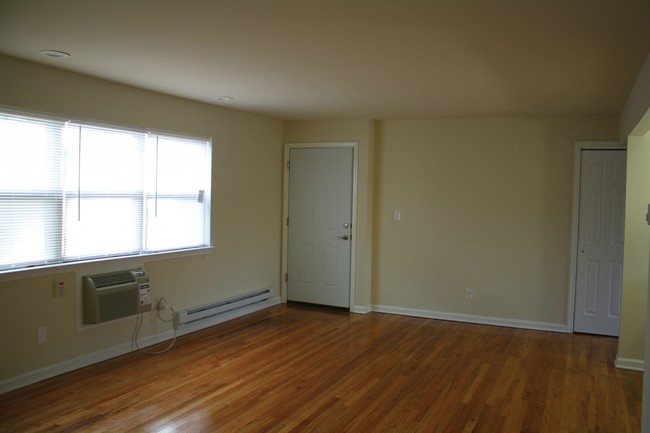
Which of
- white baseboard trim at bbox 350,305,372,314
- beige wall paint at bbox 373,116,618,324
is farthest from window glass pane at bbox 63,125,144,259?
beige wall paint at bbox 373,116,618,324

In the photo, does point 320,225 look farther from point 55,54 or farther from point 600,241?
point 55,54

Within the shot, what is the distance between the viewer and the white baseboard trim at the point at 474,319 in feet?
19.2

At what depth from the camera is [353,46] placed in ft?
10.6

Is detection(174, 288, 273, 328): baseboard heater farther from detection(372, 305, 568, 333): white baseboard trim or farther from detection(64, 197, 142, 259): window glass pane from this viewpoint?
detection(372, 305, 568, 333): white baseboard trim

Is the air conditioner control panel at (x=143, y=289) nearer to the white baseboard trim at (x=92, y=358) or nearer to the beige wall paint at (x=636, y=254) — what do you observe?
the white baseboard trim at (x=92, y=358)

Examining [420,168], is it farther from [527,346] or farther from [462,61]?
[462,61]

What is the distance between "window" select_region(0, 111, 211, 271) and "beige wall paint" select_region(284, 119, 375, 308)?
67.6 inches

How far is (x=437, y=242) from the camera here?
248 inches

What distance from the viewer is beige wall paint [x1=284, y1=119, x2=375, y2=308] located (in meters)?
6.44

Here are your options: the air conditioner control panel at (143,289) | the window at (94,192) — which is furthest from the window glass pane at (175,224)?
the air conditioner control panel at (143,289)

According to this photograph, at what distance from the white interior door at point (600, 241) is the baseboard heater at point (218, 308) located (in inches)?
140

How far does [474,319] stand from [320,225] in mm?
2156

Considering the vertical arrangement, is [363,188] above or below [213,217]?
above

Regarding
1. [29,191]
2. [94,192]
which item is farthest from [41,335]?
[94,192]
